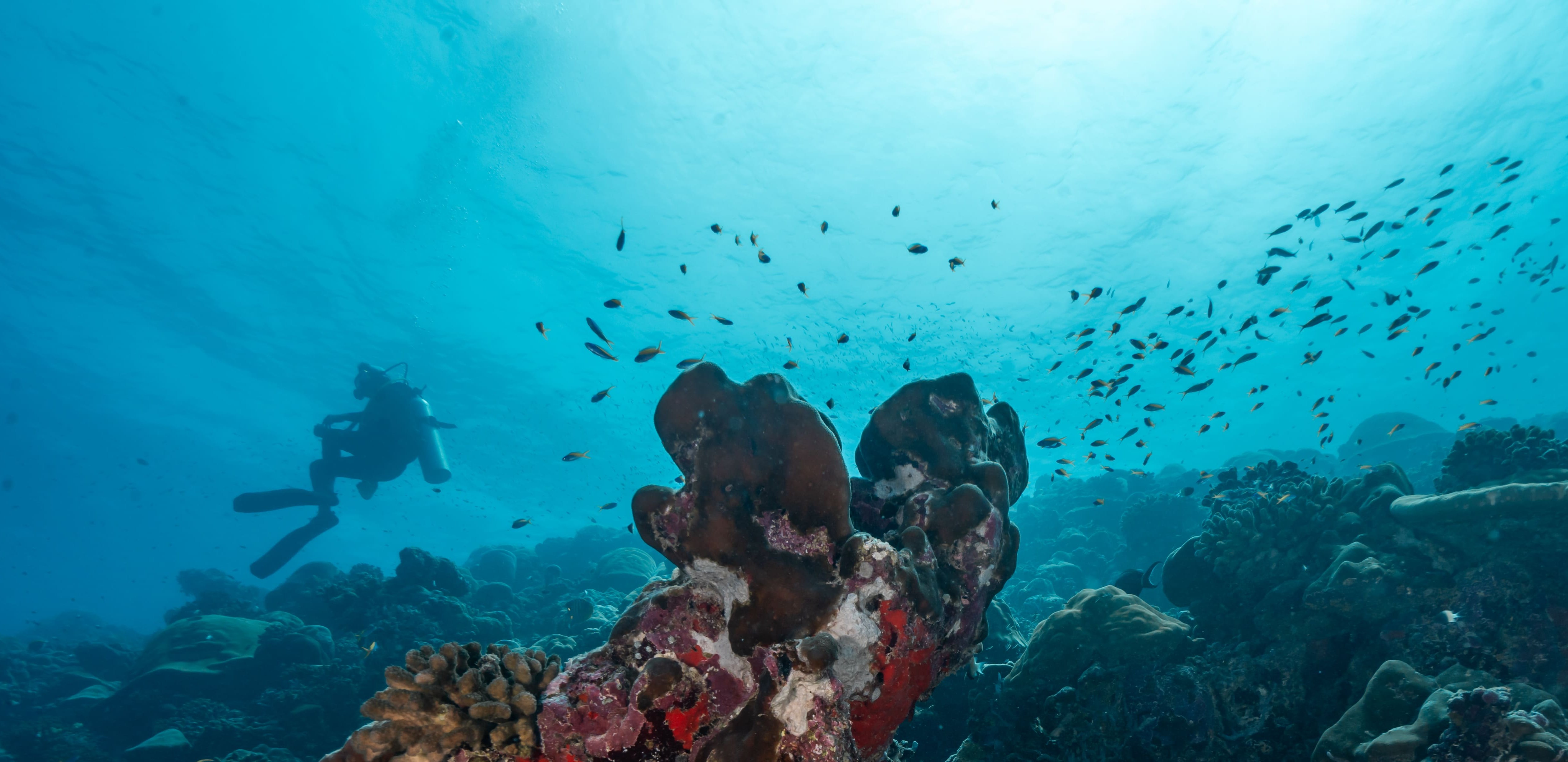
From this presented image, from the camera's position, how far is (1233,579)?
8.27m

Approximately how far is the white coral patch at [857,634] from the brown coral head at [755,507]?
100 millimetres

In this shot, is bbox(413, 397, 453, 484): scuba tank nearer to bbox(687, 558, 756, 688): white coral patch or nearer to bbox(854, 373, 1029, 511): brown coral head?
bbox(854, 373, 1029, 511): brown coral head

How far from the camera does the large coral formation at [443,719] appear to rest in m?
2.80

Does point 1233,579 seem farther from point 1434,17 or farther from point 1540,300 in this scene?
point 1540,300

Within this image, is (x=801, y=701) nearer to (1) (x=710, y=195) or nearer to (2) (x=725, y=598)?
(2) (x=725, y=598)

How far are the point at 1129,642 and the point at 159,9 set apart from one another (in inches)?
1339

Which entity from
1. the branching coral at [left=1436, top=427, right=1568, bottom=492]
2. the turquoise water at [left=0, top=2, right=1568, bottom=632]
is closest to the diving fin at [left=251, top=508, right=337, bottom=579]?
the turquoise water at [left=0, top=2, right=1568, bottom=632]

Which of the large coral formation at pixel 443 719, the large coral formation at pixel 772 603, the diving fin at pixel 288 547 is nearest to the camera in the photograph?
the large coral formation at pixel 443 719

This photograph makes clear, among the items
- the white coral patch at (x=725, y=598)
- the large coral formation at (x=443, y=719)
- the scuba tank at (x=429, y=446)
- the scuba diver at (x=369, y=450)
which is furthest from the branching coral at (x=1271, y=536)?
the scuba tank at (x=429, y=446)

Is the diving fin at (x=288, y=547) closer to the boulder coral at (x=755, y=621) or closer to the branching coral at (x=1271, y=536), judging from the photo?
the boulder coral at (x=755, y=621)

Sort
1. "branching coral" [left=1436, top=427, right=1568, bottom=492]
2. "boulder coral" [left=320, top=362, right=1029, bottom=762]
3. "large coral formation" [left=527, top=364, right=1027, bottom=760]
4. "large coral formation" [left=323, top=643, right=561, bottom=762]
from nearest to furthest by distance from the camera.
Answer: "large coral formation" [left=323, top=643, right=561, bottom=762] → "boulder coral" [left=320, top=362, right=1029, bottom=762] → "large coral formation" [left=527, top=364, right=1027, bottom=760] → "branching coral" [left=1436, top=427, right=1568, bottom=492]

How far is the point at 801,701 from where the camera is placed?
316 centimetres

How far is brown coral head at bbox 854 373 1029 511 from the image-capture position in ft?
14.9

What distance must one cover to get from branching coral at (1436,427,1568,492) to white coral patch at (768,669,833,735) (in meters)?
10.6
